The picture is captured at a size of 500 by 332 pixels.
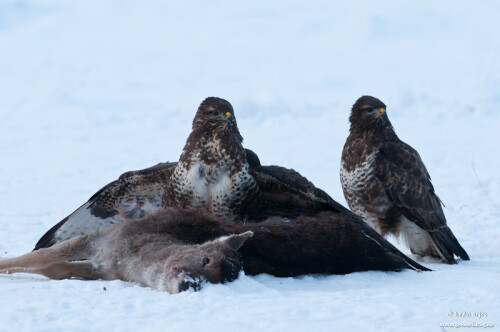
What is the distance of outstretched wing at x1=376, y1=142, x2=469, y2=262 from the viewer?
8062mm

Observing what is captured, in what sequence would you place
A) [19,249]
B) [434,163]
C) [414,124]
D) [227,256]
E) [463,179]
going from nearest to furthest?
1. [227,256]
2. [19,249]
3. [463,179]
4. [434,163]
5. [414,124]

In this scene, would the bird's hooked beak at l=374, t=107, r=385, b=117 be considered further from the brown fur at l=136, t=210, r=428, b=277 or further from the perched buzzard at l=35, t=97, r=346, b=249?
the brown fur at l=136, t=210, r=428, b=277

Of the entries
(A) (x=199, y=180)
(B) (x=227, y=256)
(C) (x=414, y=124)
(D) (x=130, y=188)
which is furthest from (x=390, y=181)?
(C) (x=414, y=124)

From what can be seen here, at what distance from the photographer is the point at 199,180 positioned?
712cm

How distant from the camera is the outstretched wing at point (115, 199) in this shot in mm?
7578

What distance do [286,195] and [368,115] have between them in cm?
163

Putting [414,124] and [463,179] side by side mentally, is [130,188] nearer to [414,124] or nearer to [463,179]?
[463,179]

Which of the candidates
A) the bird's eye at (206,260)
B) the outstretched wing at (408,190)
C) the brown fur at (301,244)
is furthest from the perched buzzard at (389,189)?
the bird's eye at (206,260)

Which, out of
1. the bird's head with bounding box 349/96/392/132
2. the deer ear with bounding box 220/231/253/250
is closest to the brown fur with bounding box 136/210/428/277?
the deer ear with bounding box 220/231/253/250

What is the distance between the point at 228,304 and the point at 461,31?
21.0 meters

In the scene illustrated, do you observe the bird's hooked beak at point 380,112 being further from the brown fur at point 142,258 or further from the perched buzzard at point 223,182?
the brown fur at point 142,258

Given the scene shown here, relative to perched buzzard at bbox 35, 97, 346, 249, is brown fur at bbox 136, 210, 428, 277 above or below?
below

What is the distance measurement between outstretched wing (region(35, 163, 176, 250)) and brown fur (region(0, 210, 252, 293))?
1.56m

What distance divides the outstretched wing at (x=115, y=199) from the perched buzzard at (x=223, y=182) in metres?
0.01
